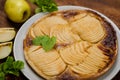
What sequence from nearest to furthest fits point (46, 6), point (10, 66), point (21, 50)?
point (10, 66)
point (21, 50)
point (46, 6)

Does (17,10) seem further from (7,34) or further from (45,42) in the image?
(45,42)

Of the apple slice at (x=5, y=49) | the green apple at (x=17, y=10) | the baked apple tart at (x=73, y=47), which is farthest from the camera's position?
the green apple at (x=17, y=10)

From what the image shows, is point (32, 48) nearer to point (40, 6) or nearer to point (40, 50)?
point (40, 50)

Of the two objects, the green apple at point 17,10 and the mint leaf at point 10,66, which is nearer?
the mint leaf at point 10,66

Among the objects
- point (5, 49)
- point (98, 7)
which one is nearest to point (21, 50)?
point (5, 49)

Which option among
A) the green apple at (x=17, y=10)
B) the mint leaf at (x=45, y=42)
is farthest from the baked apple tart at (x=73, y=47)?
the green apple at (x=17, y=10)

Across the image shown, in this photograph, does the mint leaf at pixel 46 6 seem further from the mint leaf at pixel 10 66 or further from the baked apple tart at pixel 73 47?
the mint leaf at pixel 10 66

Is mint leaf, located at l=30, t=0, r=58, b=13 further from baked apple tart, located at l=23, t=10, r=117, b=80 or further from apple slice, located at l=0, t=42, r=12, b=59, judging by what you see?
apple slice, located at l=0, t=42, r=12, b=59
